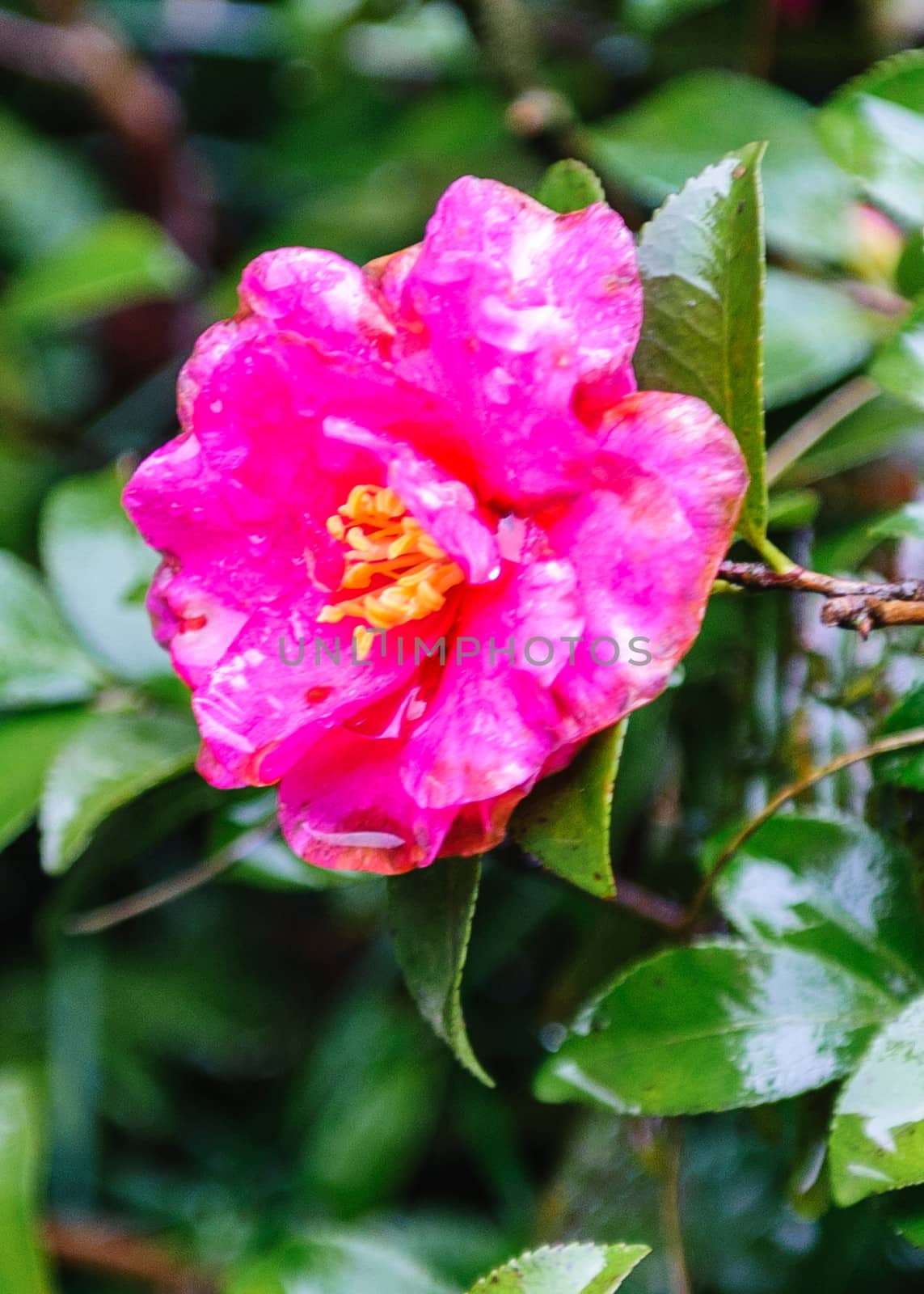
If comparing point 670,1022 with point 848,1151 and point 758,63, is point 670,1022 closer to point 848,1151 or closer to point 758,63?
point 848,1151

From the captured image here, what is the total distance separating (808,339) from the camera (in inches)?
28.8

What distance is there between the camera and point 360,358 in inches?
18.5

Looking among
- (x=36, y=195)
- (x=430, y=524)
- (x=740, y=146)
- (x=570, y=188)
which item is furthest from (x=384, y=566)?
(x=36, y=195)

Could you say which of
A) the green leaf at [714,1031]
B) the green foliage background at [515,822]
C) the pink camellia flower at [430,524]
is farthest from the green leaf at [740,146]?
the green leaf at [714,1031]

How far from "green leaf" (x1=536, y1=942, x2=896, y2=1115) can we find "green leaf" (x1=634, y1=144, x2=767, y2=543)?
0.19 m

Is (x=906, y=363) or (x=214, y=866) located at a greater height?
(x=906, y=363)

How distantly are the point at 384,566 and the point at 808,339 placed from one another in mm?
370

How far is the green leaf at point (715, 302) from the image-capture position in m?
0.46

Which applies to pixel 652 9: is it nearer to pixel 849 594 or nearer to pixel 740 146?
pixel 740 146

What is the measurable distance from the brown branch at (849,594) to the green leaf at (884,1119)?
0.16 m

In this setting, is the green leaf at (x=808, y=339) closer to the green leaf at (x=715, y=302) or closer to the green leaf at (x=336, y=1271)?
the green leaf at (x=715, y=302)

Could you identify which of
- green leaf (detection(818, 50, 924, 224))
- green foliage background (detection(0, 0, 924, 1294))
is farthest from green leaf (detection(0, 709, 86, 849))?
green leaf (detection(818, 50, 924, 224))

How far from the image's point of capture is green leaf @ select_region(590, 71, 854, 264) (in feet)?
2.69

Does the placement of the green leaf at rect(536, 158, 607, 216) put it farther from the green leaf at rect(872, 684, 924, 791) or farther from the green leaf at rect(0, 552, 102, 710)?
the green leaf at rect(0, 552, 102, 710)
